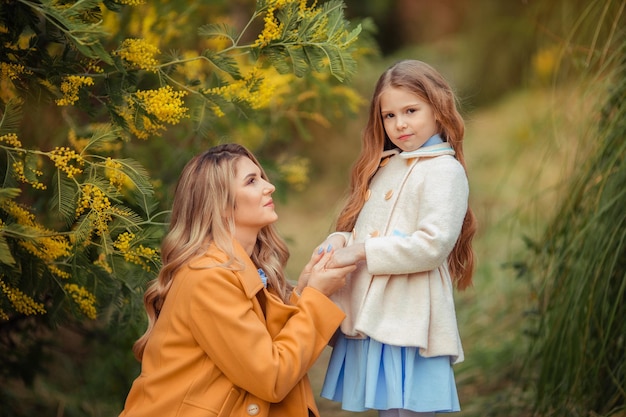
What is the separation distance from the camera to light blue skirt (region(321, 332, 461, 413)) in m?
2.29

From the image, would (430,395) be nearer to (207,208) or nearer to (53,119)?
(207,208)

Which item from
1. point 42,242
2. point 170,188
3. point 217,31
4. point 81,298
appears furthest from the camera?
point 170,188

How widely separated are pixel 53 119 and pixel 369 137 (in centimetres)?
175

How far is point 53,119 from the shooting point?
366 centimetres

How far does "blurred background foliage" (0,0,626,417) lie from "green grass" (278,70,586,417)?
3 centimetres

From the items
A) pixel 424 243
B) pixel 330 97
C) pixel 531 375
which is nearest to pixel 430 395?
pixel 424 243

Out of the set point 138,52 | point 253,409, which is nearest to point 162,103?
point 138,52

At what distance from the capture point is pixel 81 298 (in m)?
2.68

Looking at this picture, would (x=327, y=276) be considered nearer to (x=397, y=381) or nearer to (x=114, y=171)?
(x=397, y=381)

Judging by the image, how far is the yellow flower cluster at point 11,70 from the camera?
2362 mm

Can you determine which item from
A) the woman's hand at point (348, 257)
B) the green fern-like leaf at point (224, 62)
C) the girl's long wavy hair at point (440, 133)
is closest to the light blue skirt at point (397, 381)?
the woman's hand at point (348, 257)

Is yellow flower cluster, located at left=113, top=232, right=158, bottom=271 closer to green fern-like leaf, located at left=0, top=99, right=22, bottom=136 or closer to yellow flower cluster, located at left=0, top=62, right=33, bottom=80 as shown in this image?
green fern-like leaf, located at left=0, top=99, right=22, bottom=136

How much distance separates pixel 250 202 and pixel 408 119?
0.54 m

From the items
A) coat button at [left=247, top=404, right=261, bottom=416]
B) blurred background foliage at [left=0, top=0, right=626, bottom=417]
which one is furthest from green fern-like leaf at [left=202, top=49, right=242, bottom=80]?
coat button at [left=247, top=404, right=261, bottom=416]
